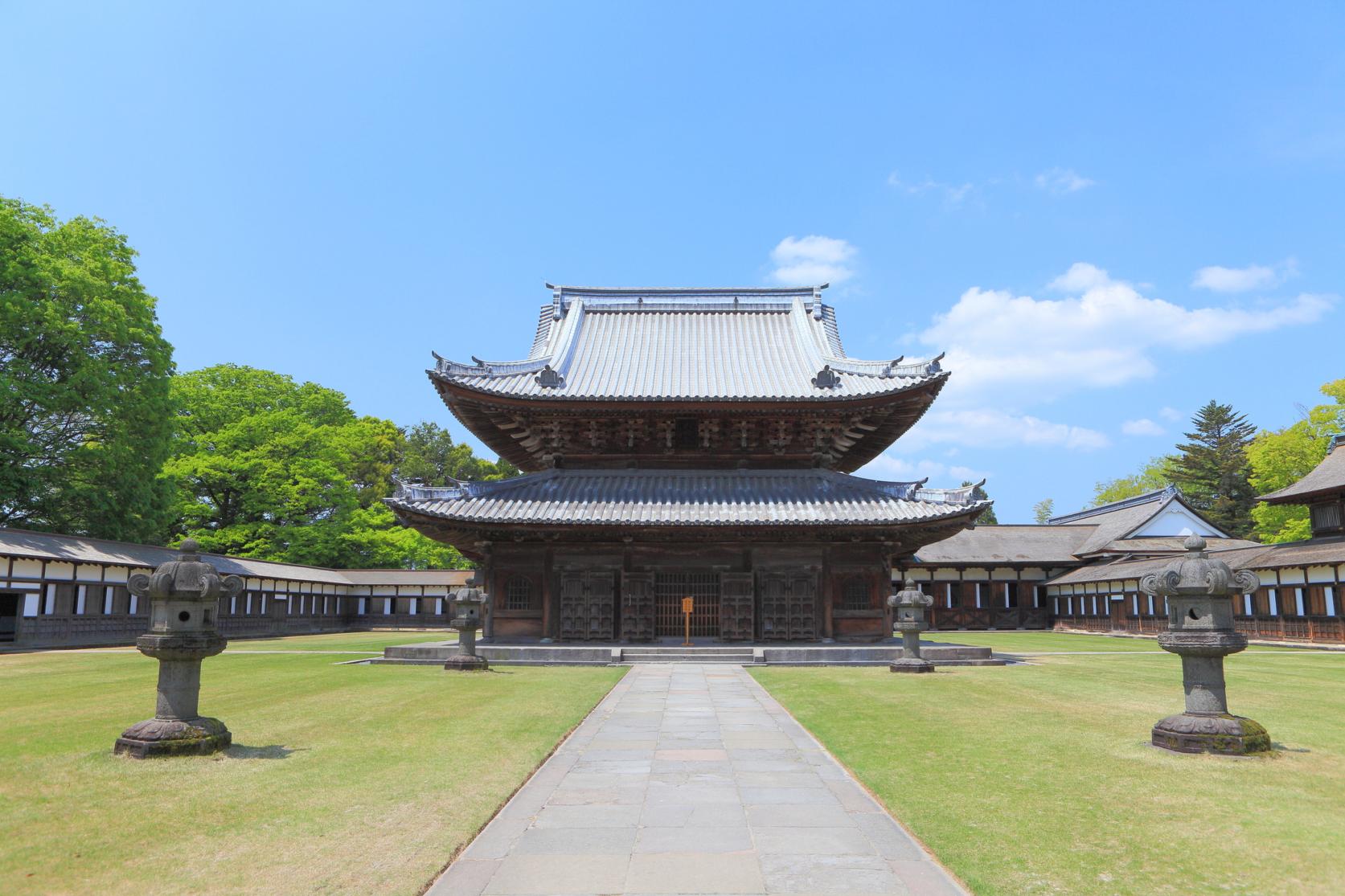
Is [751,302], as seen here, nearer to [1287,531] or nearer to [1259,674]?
[1259,674]

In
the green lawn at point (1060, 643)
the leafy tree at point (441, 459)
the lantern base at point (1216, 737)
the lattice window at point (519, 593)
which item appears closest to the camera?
the lantern base at point (1216, 737)

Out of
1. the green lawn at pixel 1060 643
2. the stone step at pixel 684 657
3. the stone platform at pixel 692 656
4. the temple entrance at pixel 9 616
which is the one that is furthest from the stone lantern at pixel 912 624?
the temple entrance at pixel 9 616

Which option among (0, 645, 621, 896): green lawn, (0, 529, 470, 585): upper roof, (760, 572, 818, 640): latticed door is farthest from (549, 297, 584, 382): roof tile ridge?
(0, 645, 621, 896): green lawn

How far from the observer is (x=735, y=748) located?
32.7ft

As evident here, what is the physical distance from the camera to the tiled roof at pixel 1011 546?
4956 centimetres

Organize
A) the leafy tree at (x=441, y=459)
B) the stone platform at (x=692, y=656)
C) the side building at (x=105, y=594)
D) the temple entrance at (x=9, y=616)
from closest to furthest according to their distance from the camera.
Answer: the stone platform at (x=692, y=656) → the side building at (x=105, y=594) → the temple entrance at (x=9, y=616) → the leafy tree at (x=441, y=459)

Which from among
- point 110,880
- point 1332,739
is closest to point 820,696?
point 1332,739

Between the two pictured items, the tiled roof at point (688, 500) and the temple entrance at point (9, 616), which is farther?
the temple entrance at point (9, 616)

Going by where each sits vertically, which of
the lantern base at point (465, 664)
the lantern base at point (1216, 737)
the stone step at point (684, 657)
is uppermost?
the lantern base at point (1216, 737)

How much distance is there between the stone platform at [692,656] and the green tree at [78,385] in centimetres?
2240

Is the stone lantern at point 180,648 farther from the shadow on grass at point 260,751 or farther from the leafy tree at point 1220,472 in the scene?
the leafy tree at point 1220,472

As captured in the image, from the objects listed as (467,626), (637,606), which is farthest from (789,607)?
(467,626)

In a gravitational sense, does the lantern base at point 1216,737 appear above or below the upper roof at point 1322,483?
below

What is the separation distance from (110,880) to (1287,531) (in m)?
61.3
